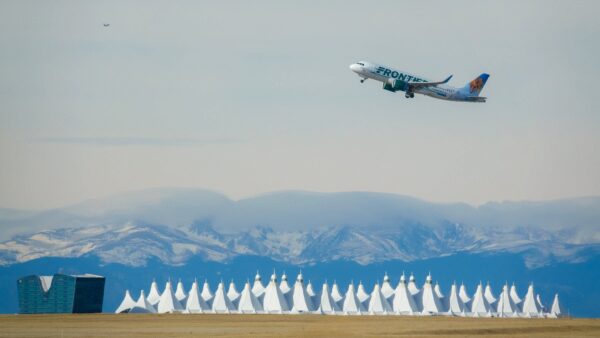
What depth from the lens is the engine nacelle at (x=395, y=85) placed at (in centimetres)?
18662

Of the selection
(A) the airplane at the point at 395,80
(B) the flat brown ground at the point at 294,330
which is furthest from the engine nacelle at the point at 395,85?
(B) the flat brown ground at the point at 294,330

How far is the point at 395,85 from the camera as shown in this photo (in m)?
187

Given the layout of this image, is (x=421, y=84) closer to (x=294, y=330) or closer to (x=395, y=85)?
(x=395, y=85)

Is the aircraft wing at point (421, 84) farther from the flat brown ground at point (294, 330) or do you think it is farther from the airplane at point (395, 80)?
the flat brown ground at point (294, 330)

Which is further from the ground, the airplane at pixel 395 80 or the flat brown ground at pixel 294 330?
the airplane at pixel 395 80

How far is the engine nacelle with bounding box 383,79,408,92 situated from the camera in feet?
612

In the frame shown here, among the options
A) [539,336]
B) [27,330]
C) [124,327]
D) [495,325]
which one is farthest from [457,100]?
[27,330]

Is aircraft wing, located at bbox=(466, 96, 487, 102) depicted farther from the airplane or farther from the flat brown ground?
the flat brown ground

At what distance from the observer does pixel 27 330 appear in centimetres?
17700

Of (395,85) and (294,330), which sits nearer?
(294,330)

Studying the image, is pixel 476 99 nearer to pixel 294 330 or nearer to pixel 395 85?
pixel 395 85

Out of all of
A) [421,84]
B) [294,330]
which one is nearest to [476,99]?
[421,84]

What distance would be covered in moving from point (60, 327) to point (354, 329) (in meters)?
44.1

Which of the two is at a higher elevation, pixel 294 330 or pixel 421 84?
pixel 421 84
